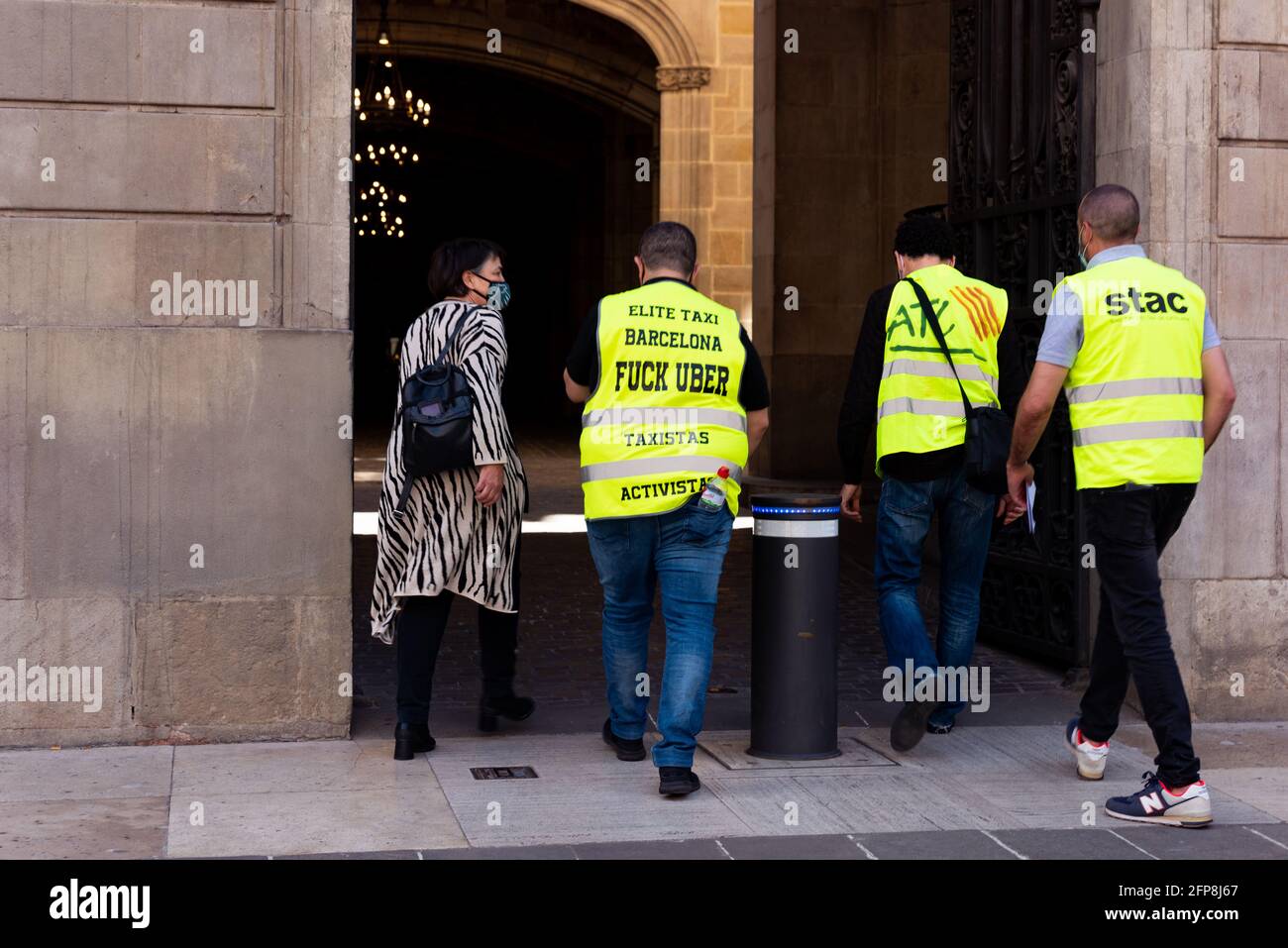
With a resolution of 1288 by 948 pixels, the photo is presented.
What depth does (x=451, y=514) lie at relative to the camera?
263 inches

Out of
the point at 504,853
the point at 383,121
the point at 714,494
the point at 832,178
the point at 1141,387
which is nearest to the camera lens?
the point at 504,853

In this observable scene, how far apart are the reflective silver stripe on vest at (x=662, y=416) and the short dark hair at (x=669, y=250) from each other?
19.8 inches

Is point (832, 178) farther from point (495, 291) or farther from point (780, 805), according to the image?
point (780, 805)

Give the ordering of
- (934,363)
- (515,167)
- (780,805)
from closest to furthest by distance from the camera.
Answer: (780,805) → (934,363) → (515,167)

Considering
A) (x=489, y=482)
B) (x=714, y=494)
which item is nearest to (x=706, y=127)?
(x=489, y=482)

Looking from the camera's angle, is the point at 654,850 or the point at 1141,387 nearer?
the point at 654,850

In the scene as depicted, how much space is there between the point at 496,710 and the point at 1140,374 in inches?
110

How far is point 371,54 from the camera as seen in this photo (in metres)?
26.7

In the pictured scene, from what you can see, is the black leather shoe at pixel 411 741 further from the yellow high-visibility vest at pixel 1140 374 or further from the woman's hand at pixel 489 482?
the yellow high-visibility vest at pixel 1140 374

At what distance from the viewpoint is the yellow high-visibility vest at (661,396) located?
604cm

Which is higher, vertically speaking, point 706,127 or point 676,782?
point 706,127

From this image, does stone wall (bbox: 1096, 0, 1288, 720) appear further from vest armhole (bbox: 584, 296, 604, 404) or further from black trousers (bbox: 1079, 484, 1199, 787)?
vest armhole (bbox: 584, 296, 604, 404)

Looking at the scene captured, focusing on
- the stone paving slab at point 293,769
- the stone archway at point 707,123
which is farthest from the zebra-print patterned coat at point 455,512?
the stone archway at point 707,123

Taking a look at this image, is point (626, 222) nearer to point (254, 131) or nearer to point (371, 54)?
point (371, 54)
